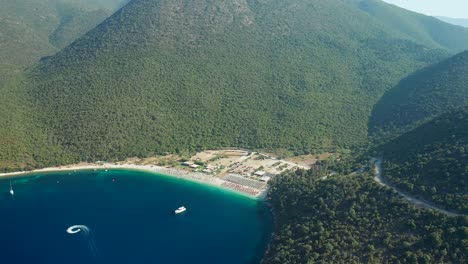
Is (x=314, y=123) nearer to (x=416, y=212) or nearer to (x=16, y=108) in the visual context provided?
(x=416, y=212)

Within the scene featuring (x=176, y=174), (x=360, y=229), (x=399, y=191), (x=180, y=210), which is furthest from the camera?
(x=176, y=174)

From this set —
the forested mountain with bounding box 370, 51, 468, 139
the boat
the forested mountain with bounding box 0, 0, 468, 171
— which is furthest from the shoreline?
the forested mountain with bounding box 370, 51, 468, 139

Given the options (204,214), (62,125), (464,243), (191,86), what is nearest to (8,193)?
(62,125)

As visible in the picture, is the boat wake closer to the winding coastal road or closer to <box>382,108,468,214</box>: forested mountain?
the winding coastal road

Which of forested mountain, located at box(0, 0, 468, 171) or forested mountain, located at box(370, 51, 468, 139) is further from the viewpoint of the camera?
forested mountain, located at box(370, 51, 468, 139)

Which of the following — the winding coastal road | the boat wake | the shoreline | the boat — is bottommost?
the boat wake

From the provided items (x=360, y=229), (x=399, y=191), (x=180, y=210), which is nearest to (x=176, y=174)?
(x=180, y=210)

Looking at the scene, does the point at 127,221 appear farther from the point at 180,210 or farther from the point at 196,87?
the point at 196,87
